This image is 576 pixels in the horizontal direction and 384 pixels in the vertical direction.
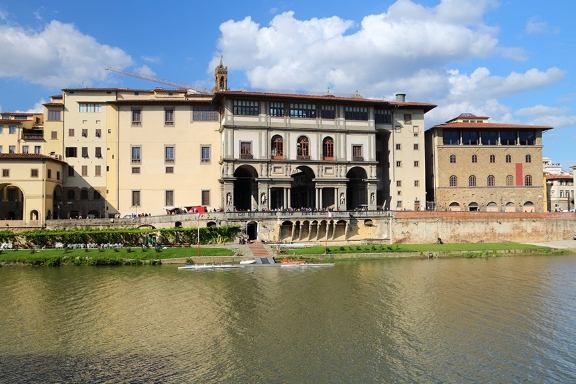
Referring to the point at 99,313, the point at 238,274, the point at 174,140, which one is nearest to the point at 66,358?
the point at 99,313

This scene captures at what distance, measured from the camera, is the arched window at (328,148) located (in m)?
71.2

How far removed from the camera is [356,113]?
237 ft

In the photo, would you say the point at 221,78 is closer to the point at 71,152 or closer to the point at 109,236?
the point at 71,152

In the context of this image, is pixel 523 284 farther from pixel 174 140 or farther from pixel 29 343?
pixel 174 140

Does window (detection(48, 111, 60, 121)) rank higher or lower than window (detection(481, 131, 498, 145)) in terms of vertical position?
higher

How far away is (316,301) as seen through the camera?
1320 inches

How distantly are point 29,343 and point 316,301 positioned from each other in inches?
761

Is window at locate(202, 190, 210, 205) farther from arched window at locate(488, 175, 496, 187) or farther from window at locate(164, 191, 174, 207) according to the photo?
arched window at locate(488, 175, 496, 187)

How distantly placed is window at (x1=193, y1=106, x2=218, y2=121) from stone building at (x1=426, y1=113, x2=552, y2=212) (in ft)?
129

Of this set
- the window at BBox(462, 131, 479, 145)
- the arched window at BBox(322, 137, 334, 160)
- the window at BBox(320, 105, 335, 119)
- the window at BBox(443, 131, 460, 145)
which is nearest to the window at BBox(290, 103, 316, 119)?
the window at BBox(320, 105, 335, 119)

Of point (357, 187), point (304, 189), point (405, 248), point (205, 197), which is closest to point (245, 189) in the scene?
point (205, 197)

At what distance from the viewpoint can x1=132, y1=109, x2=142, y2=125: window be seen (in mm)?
71438

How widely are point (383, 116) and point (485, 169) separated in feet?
70.3

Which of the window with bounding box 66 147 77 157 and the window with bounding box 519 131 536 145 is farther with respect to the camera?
the window with bounding box 519 131 536 145
